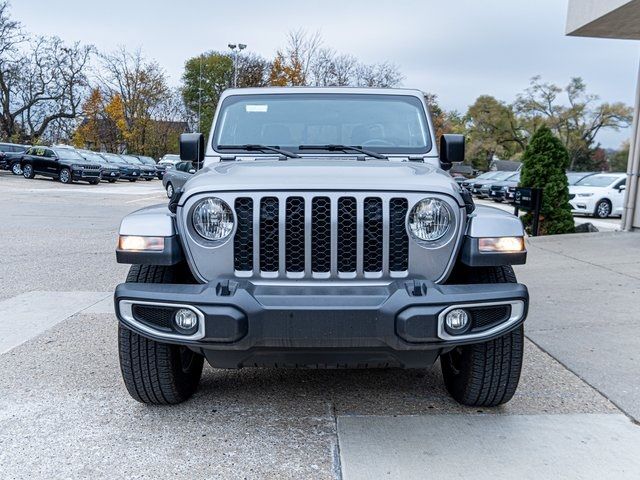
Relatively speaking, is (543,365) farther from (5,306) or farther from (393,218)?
(5,306)

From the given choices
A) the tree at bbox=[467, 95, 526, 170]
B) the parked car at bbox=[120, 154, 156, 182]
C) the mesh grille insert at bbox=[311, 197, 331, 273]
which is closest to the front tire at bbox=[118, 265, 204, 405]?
the mesh grille insert at bbox=[311, 197, 331, 273]

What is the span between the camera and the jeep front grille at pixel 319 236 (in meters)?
2.77

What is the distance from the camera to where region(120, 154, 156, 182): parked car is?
36.2 metres

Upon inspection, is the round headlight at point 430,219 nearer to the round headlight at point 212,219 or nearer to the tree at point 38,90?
the round headlight at point 212,219

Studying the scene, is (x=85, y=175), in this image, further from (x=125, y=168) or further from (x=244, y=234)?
(x=244, y=234)

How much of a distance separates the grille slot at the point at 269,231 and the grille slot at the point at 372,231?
1.44ft

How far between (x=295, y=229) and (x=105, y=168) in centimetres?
3042

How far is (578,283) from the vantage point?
6.88 m

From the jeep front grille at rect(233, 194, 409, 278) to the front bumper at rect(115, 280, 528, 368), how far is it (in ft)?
0.40

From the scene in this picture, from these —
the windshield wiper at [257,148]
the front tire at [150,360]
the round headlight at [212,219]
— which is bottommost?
the front tire at [150,360]

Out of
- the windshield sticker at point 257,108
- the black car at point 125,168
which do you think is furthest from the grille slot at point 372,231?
the black car at point 125,168

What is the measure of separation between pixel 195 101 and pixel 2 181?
37340 millimetres

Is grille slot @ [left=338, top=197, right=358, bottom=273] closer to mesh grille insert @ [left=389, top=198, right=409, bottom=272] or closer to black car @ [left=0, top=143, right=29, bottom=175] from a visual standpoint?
mesh grille insert @ [left=389, top=198, right=409, bottom=272]

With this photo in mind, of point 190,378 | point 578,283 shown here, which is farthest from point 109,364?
point 578,283
